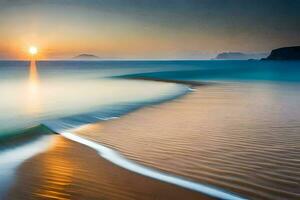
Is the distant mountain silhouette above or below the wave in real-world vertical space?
above

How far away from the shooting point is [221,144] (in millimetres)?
7395

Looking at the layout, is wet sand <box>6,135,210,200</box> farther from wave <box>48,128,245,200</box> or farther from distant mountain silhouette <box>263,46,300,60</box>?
distant mountain silhouette <box>263,46,300,60</box>

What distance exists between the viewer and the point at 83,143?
26.2 feet

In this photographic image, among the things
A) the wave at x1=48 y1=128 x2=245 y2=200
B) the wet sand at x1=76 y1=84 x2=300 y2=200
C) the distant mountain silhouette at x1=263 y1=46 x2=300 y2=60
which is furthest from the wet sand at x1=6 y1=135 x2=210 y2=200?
the distant mountain silhouette at x1=263 y1=46 x2=300 y2=60

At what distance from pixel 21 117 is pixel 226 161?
9462 mm

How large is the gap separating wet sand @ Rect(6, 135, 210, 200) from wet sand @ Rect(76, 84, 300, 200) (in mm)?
610

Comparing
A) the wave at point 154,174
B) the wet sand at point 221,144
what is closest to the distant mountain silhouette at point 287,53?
the wet sand at point 221,144

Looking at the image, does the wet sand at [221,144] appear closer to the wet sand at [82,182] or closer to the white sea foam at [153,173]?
the white sea foam at [153,173]

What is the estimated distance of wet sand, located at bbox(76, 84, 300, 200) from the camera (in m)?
5.18

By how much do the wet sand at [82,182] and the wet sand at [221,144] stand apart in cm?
61

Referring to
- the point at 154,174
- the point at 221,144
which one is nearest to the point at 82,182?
the point at 154,174

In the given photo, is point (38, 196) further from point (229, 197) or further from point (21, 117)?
point (21, 117)

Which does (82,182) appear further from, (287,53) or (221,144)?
(287,53)

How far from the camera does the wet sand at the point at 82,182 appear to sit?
4.79m
